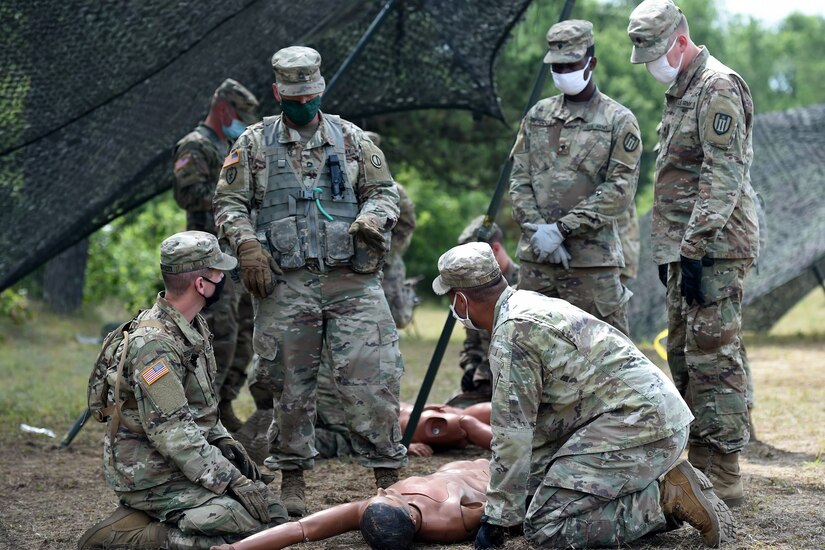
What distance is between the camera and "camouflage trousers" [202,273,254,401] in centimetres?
709

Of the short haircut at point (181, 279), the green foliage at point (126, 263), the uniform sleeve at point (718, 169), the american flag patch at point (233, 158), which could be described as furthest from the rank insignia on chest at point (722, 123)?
the green foliage at point (126, 263)

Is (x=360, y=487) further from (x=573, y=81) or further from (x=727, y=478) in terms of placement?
(x=573, y=81)

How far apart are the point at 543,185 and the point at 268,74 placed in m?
3.11

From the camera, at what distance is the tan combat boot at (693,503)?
175 inches

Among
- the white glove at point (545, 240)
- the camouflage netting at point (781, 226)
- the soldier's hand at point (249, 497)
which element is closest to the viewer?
the soldier's hand at point (249, 497)

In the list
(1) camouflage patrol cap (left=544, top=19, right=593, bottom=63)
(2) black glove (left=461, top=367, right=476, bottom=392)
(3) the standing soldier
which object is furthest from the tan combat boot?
(3) the standing soldier

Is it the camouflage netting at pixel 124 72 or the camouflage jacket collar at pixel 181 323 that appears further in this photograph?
the camouflage netting at pixel 124 72

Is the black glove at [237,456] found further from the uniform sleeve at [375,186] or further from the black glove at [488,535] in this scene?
the uniform sleeve at [375,186]

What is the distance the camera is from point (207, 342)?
4879mm

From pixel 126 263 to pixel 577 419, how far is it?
11.8 meters

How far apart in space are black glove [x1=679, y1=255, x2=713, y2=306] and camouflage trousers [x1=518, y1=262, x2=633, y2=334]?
710 millimetres

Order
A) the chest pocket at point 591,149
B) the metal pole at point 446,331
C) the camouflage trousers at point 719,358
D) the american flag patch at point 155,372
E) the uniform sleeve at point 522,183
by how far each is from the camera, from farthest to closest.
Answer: the metal pole at point 446,331 → the uniform sleeve at point 522,183 → the chest pocket at point 591,149 → the camouflage trousers at point 719,358 → the american flag patch at point 155,372

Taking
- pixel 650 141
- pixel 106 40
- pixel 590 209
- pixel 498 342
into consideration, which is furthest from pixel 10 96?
pixel 650 141

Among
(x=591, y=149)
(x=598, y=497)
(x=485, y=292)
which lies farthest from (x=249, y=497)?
(x=591, y=149)
